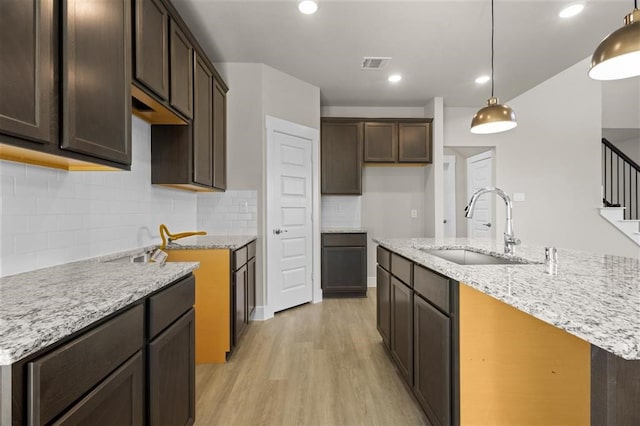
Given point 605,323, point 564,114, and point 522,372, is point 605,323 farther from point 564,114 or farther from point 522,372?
point 564,114

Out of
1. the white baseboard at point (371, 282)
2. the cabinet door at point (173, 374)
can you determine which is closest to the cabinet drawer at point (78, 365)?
the cabinet door at point (173, 374)

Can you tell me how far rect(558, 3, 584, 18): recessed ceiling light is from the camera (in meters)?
2.66

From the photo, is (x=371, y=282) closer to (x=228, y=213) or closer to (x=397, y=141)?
(x=397, y=141)

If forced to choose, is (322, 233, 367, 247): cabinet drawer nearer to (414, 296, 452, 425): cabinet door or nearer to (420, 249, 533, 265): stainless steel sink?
(420, 249, 533, 265): stainless steel sink

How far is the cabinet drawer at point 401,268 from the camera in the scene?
78.9 inches

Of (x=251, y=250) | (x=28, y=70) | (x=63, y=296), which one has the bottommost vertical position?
(x=251, y=250)

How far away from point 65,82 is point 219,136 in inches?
85.7

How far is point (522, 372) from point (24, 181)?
7.64 feet

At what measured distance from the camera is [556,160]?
5102 millimetres

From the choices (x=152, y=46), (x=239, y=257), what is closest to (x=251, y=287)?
(x=239, y=257)

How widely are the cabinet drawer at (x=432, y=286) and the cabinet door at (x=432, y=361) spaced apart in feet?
0.15

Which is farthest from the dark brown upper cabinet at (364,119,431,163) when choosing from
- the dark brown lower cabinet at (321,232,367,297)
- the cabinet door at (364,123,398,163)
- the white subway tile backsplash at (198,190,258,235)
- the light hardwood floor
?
the light hardwood floor

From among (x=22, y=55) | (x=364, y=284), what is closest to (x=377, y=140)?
(x=364, y=284)

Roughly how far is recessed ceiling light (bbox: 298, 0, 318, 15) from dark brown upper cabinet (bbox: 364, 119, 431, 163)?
2.27 metres
